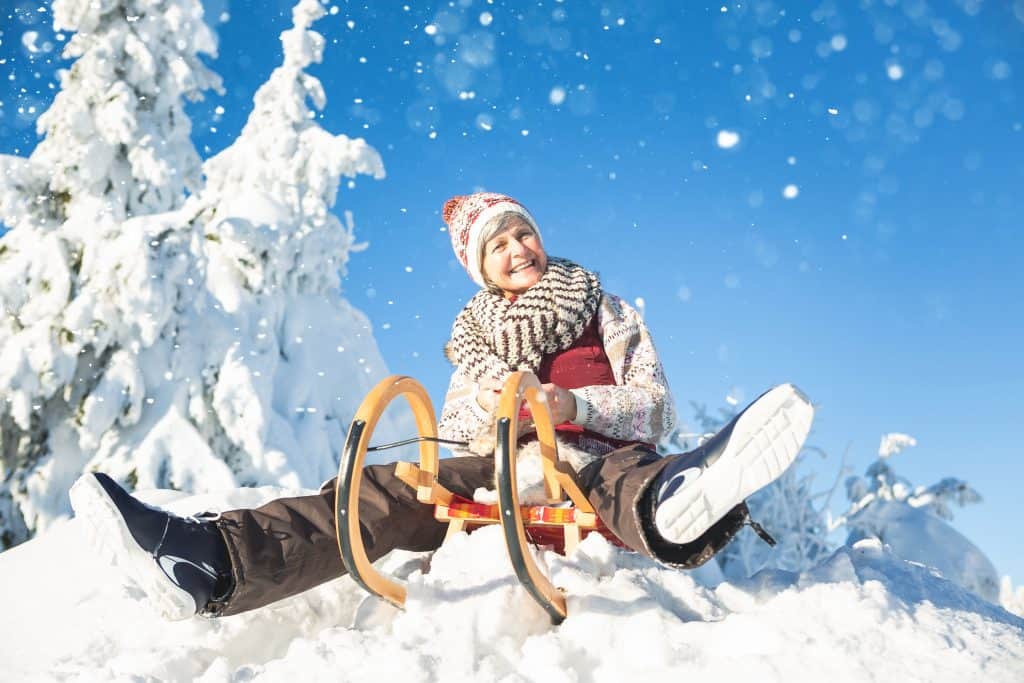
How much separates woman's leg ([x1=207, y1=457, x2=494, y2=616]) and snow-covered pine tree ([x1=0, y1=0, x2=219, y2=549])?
640 centimetres

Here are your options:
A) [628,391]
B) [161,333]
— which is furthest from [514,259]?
[161,333]

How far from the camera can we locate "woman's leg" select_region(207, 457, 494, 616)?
5.99 ft

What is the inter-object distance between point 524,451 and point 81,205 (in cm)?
778

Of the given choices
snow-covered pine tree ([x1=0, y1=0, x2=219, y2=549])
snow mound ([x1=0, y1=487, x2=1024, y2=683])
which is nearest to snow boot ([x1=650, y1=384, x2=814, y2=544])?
snow mound ([x1=0, y1=487, x2=1024, y2=683])

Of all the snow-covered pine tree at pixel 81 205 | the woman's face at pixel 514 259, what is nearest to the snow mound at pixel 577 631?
the woman's face at pixel 514 259

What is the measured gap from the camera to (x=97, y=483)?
172cm

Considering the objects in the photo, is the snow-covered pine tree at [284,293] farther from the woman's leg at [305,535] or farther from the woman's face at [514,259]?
the woman's leg at [305,535]

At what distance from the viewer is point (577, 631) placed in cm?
159

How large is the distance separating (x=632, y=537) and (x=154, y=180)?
8.48 meters

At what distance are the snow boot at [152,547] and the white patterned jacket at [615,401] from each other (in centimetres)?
95

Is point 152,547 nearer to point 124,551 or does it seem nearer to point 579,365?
point 124,551

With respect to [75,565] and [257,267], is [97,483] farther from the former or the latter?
[257,267]

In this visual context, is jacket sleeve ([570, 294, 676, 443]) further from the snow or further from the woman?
the snow

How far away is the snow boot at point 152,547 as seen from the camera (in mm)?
1660
